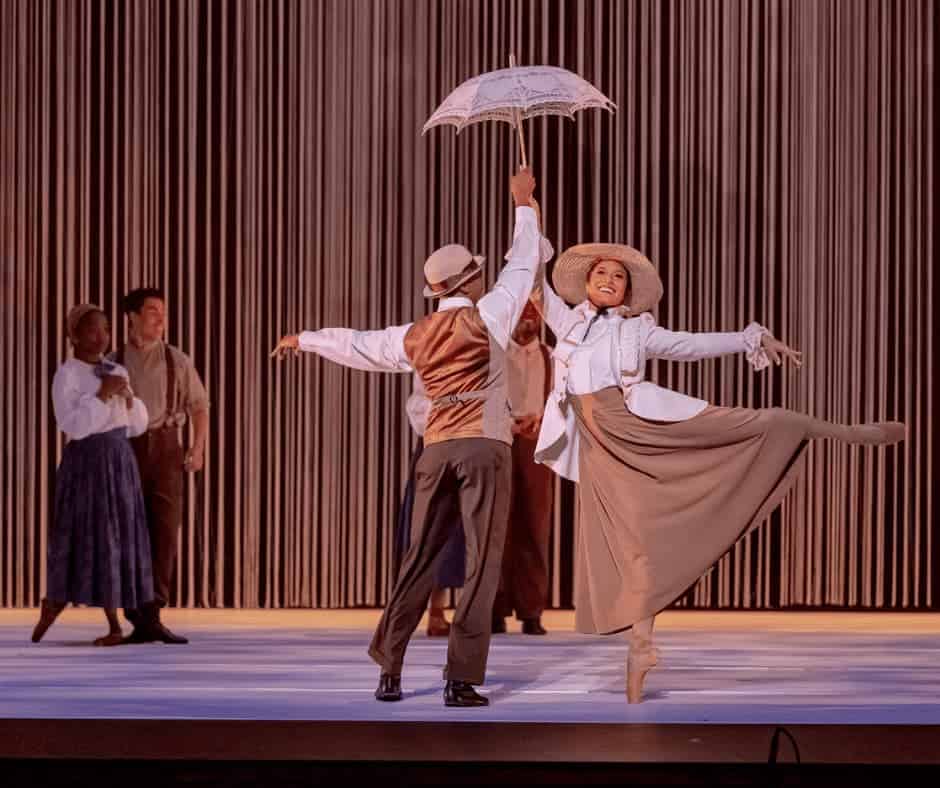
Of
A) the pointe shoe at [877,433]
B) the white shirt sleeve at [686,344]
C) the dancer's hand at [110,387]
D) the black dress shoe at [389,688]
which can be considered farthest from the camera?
the dancer's hand at [110,387]

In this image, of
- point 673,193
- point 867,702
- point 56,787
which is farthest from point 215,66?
point 56,787

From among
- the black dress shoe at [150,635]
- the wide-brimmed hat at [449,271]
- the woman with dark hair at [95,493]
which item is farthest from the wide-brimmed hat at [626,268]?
the black dress shoe at [150,635]

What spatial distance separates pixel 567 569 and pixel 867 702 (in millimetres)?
3557

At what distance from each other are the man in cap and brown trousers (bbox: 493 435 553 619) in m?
2.23

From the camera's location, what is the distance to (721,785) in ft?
12.6

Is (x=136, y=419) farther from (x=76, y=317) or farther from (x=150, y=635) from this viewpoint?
(x=150, y=635)

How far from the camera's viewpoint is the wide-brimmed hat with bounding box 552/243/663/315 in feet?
17.9

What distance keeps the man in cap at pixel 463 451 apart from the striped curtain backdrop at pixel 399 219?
3.41 metres

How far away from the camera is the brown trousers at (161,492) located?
277 inches

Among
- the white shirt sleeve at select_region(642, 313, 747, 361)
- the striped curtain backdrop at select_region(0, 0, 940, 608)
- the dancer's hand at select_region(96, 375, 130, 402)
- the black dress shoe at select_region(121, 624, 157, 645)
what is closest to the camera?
the white shirt sleeve at select_region(642, 313, 747, 361)

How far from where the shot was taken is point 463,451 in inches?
202

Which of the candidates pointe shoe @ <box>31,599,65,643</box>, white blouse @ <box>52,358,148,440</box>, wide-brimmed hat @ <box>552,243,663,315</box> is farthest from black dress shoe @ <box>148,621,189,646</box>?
wide-brimmed hat @ <box>552,243,663,315</box>

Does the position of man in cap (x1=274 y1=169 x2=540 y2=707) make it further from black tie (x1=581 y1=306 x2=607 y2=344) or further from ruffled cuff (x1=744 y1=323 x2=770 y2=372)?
ruffled cuff (x1=744 y1=323 x2=770 y2=372)

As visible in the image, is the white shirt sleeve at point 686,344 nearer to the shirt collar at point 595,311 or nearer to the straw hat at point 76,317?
the shirt collar at point 595,311
